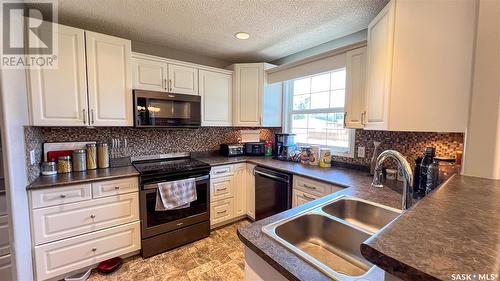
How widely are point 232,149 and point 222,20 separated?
1679 mm

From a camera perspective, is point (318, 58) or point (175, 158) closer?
point (318, 58)

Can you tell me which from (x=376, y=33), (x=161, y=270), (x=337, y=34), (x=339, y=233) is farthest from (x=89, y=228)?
(x=337, y=34)

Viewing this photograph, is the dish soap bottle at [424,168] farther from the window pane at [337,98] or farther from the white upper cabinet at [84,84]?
the white upper cabinet at [84,84]

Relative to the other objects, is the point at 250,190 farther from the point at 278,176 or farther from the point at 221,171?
the point at 278,176

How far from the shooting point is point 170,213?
2.22m

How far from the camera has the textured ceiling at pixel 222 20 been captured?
170 cm

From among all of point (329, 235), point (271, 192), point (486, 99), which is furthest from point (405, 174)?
point (271, 192)

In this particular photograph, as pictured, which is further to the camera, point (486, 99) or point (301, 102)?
point (301, 102)

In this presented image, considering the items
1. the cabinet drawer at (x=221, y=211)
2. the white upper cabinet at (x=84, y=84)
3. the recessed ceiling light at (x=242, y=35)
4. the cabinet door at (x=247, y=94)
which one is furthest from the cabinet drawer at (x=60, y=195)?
the recessed ceiling light at (x=242, y=35)

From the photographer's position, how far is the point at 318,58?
2361mm

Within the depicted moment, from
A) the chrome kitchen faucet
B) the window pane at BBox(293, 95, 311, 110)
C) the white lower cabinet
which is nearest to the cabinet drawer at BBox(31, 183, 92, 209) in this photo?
the white lower cabinet

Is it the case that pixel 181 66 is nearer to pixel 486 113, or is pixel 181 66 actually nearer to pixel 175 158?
pixel 175 158

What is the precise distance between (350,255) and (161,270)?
1.71m

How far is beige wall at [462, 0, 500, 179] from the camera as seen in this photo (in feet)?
3.39
